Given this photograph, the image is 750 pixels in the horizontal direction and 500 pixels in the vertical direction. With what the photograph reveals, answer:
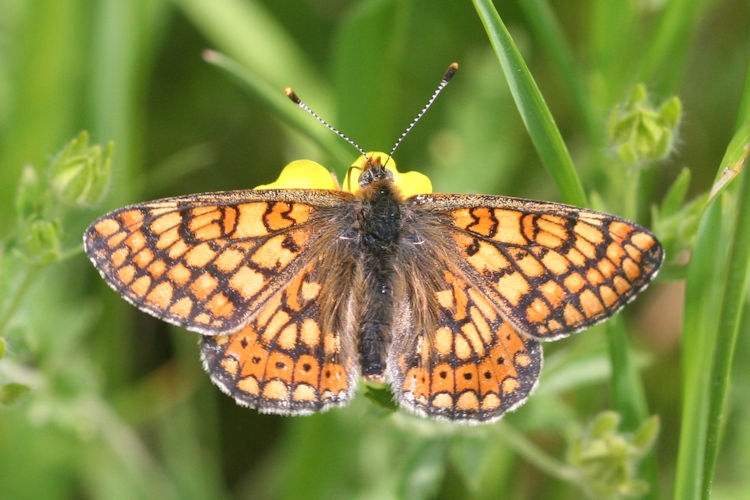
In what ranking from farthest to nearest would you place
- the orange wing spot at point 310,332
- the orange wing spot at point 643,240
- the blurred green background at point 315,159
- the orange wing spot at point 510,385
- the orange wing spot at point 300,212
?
the blurred green background at point 315,159, the orange wing spot at point 300,212, the orange wing spot at point 310,332, the orange wing spot at point 510,385, the orange wing spot at point 643,240

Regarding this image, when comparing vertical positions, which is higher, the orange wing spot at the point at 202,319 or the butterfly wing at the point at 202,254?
the butterfly wing at the point at 202,254

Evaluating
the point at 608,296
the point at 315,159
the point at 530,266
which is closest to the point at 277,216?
the point at 530,266

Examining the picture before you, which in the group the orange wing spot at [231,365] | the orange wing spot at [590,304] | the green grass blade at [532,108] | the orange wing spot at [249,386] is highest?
the green grass blade at [532,108]

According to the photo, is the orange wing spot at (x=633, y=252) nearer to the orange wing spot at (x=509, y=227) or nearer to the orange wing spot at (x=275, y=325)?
the orange wing spot at (x=509, y=227)

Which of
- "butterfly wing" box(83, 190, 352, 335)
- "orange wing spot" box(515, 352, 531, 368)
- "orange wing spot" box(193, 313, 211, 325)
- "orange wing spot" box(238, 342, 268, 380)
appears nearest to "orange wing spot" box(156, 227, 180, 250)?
"butterfly wing" box(83, 190, 352, 335)

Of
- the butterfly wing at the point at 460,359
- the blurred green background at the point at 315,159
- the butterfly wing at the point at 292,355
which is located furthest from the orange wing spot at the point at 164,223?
the butterfly wing at the point at 460,359

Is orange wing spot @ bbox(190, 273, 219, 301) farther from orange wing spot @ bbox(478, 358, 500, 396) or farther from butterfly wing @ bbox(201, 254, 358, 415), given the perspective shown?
orange wing spot @ bbox(478, 358, 500, 396)

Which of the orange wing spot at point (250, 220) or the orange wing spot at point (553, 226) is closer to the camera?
the orange wing spot at point (553, 226)
